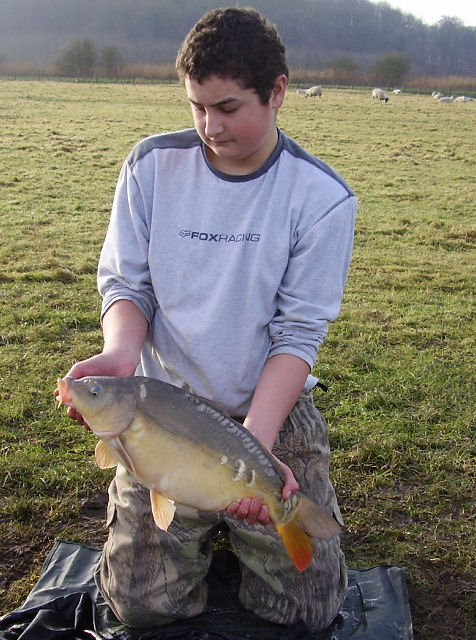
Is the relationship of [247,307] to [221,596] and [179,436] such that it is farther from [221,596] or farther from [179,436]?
[221,596]

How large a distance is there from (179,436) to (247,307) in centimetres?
75

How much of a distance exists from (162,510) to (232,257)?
1028mm

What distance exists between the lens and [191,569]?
2.99 meters

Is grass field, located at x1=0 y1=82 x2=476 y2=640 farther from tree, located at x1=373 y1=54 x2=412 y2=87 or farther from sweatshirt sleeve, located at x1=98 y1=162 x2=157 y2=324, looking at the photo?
tree, located at x1=373 y1=54 x2=412 y2=87

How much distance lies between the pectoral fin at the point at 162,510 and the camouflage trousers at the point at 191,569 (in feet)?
1.14

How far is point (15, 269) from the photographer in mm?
7613

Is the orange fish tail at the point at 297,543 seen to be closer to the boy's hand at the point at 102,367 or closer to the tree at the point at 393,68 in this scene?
the boy's hand at the point at 102,367

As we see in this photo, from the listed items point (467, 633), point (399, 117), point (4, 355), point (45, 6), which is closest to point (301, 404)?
point (467, 633)

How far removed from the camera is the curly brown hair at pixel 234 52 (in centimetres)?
262

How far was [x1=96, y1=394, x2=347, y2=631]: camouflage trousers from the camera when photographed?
115 inches

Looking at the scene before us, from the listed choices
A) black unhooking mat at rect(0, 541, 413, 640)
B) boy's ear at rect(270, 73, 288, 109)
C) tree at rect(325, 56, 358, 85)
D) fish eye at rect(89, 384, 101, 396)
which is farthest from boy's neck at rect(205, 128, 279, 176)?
tree at rect(325, 56, 358, 85)

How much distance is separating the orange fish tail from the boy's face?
1.40 metres

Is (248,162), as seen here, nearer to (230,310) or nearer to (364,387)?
(230,310)

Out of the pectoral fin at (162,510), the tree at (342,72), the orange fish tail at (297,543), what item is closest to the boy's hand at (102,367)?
the pectoral fin at (162,510)
